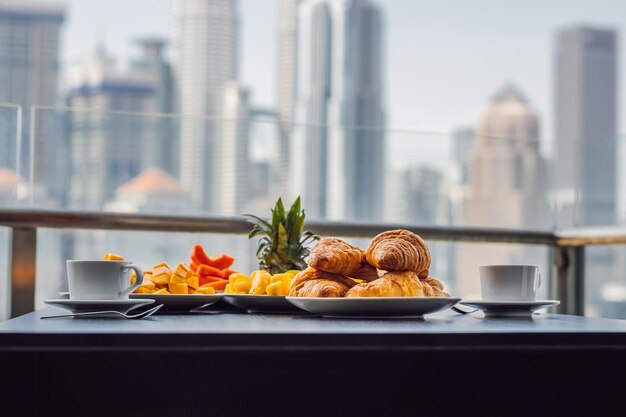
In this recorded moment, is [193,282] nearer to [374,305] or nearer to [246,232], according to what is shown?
[374,305]

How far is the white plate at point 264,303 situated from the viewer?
1.40m

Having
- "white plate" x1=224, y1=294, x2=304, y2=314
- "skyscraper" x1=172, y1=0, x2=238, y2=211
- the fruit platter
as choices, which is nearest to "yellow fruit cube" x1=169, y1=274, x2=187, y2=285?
the fruit platter

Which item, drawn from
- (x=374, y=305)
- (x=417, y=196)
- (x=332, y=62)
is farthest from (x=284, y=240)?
(x=332, y=62)

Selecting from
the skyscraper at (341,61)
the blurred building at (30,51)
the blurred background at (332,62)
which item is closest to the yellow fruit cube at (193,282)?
the blurred background at (332,62)

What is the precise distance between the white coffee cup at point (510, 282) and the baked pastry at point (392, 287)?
19 centimetres

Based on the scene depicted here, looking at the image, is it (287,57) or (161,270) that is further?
(287,57)

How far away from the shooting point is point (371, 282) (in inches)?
50.3

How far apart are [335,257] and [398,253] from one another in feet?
0.32

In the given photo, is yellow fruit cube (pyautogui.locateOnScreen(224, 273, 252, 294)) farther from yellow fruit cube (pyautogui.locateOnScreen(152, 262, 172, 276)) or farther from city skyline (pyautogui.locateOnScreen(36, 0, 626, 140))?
city skyline (pyautogui.locateOnScreen(36, 0, 626, 140))
